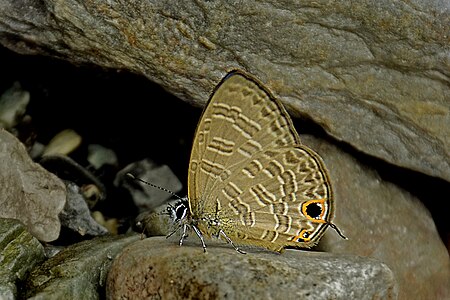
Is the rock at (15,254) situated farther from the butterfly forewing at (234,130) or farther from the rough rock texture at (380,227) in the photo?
the butterfly forewing at (234,130)

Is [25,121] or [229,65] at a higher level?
A: [229,65]

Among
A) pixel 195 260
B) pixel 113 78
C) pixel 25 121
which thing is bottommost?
pixel 25 121

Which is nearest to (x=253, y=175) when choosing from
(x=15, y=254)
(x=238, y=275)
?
(x=238, y=275)

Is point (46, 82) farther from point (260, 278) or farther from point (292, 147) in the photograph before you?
point (260, 278)

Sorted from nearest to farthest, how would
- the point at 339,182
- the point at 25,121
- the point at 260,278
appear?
1. the point at 260,278
2. the point at 339,182
3. the point at 25,121

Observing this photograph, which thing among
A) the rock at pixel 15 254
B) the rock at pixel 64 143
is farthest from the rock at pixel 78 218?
the rock at pixel 15 254

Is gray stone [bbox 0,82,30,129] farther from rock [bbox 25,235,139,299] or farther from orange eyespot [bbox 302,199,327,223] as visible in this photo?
orange eyespot [bbox 302,199,327,223]

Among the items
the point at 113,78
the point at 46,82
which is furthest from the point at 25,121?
the point at 113,78

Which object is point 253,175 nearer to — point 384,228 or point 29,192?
point 384,228
